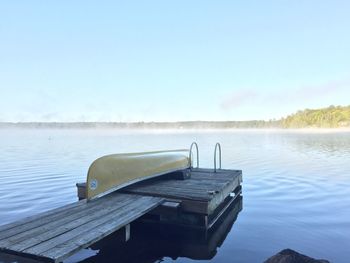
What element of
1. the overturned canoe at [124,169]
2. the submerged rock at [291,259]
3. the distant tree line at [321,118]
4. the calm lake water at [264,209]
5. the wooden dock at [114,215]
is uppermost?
the distant tree line at [321,118]

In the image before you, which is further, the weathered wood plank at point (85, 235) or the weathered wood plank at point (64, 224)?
the weathered wood plank at point (64, 224)

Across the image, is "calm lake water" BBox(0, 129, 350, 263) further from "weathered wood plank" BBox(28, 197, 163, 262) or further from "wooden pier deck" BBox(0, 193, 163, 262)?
"weathered wood plank" BBox(28, 197, 163, 262)

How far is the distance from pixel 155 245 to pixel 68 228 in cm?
259

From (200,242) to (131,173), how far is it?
2.77 m

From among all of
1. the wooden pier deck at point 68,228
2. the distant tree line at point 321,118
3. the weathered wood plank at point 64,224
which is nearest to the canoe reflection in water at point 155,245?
the weathered wood plank at point 64,224

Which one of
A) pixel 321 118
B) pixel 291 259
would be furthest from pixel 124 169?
pixel 321 118

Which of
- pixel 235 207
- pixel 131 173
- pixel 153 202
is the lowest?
pixel 235 207

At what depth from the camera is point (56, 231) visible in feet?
16.3

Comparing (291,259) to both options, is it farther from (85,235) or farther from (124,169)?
(124,169)

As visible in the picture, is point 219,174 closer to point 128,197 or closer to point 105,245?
point 128,197

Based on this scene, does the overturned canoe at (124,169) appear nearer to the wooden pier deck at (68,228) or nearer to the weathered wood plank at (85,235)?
the wooden pier deck at (68,228)

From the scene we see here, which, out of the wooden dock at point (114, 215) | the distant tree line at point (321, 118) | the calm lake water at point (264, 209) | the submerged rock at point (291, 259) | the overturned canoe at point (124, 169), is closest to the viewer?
the wooden dock at point (114, 215)

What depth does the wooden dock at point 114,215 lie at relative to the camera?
440 centimetres

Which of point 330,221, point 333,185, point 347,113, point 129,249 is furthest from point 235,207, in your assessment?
point 347,113
